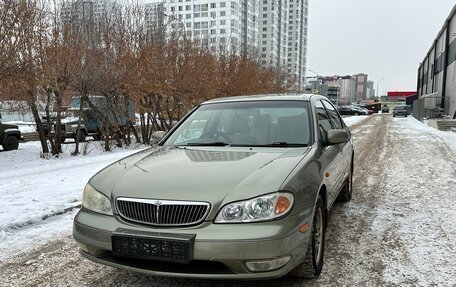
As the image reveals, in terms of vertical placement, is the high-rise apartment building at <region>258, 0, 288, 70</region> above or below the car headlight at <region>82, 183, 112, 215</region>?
above

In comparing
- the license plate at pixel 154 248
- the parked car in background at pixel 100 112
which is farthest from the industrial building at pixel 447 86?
the license plate at pixel 154 248

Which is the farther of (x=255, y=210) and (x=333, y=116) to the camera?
(x=333, y=116)

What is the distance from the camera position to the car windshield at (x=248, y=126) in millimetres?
3951

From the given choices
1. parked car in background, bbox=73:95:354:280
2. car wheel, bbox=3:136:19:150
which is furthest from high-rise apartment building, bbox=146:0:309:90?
parked car in background, bbox=73:95:354:280

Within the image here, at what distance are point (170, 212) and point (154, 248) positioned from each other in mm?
264

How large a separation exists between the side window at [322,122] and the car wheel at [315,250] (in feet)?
2.78

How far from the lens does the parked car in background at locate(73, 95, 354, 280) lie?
2.63 metres

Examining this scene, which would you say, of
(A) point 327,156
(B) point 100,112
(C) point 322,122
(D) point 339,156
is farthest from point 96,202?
(B) point 100,112

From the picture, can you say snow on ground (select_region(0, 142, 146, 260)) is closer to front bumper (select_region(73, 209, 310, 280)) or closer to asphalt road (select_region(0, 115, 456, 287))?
asphalt road (select_region(0, 115, 456, 287))

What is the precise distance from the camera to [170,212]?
2.73 metres

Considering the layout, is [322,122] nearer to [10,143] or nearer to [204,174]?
[204,174]

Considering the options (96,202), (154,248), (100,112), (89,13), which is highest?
(89,13)

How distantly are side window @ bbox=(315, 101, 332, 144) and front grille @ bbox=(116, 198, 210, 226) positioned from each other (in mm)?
1810

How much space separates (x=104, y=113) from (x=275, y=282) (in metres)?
11.8
